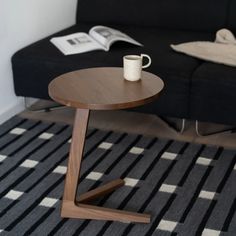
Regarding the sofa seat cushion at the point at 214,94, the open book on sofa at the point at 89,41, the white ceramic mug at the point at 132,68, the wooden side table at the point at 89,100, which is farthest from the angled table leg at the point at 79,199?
the open book on sofa at the point at 89,41

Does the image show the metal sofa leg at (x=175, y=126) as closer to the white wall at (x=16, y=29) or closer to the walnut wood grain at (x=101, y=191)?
the walnut wood grain at (x=101, y=191)

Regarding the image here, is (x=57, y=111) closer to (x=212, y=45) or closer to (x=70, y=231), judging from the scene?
(x=212, y=45)

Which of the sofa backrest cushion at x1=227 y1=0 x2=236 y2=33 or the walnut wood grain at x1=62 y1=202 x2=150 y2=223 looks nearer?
the walnut wood grain at x1=62 y1=202 x2=150 y2=223

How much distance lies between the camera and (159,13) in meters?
3.23

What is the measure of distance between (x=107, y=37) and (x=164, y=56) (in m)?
0.36

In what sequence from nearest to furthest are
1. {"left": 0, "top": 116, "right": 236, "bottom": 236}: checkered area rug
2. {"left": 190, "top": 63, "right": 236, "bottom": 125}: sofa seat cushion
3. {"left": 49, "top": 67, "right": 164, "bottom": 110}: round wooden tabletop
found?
{"left": 49, "top": 67, "right": 164, "bottom": 110}: round wooden tabletop
{"left": 0, "top": 116, "right": 236, "bottom": 236}: checkered area rug
{"left": 190, "top": 63, "right": 236, "bottom": 125}: sofa seat cushion

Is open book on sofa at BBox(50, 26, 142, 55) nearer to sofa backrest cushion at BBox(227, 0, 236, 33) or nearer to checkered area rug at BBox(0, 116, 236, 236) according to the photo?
checkered area rug at BBox(0, 116, 236, 236)

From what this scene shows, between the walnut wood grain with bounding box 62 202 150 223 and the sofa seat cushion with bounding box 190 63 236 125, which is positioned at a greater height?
the sofa seat cushion with bounding box 190 63 236 125

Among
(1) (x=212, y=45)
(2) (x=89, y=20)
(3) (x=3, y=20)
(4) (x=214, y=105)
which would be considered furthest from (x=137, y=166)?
(2) (x=89, y=20)

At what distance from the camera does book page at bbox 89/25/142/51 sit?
2838mm

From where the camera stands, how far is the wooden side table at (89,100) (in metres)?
1.85

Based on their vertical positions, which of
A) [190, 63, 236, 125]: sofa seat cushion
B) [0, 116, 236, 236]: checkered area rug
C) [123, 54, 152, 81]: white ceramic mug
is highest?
[123, 54, 152, 81]: white ceramic mug

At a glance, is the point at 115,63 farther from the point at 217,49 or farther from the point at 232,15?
the point at 232,15

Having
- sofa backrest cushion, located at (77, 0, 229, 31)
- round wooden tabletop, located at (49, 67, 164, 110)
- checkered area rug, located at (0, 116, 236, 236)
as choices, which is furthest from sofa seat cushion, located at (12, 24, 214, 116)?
round wooden tabletop, located at (49, 67, 164, 110)
